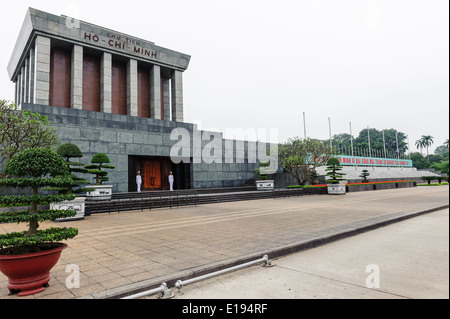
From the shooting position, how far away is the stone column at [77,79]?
23000 millimetres

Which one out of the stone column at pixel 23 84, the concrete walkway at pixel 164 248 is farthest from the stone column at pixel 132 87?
the concrete walkway at pixel 164 248

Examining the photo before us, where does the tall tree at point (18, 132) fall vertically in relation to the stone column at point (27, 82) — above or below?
below

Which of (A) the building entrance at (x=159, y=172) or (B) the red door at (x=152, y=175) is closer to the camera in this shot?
(A) the building entrance at (x=159, y=172)

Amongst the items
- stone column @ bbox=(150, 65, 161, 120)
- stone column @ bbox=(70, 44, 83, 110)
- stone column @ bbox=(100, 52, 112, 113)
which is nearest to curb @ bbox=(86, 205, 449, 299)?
stone column @ bbox=(100, 52, 112, 113)

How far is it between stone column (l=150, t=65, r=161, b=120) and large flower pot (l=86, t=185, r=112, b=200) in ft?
43.4

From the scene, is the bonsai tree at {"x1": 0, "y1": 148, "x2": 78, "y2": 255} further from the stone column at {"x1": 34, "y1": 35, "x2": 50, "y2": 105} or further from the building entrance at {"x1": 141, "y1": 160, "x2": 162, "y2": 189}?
the stone column at {"x1": 34, "y1": 35, "x2": 50, "y2": 105}

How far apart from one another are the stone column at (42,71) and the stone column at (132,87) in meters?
6.62

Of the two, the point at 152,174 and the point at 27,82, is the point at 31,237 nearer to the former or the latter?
the point at 152,174

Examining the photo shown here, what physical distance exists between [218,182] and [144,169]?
6656 mm

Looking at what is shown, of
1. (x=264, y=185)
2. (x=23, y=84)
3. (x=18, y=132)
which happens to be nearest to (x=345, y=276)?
(x=18, y=132)

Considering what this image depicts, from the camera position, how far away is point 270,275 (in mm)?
4387

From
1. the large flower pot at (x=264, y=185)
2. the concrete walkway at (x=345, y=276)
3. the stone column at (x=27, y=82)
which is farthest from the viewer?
the stone column at (x=27, y=82)

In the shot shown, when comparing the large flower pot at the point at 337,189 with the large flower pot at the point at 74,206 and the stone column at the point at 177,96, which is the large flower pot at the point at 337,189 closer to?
the stone column at the point at 177,96

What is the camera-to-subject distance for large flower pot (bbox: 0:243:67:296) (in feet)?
11.9
